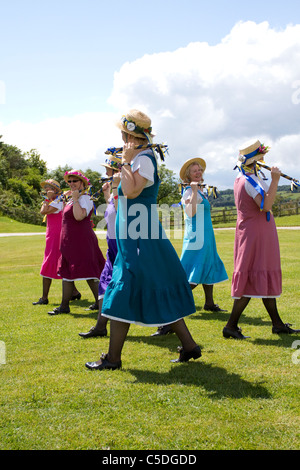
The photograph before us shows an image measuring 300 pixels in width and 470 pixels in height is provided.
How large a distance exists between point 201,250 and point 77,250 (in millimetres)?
1960

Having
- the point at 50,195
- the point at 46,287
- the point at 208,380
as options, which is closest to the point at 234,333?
the point at 208,380

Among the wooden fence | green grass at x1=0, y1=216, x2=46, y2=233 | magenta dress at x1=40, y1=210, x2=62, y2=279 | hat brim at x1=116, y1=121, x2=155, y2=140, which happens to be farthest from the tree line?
hat brim at x1=116, y1=121, x2=155, y2=140

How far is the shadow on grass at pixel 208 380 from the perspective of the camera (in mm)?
3920

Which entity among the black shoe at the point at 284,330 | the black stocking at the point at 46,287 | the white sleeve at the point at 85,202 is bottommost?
the black shoe at the point at 284,330

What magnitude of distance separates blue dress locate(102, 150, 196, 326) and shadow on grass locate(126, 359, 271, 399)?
502 millimetres

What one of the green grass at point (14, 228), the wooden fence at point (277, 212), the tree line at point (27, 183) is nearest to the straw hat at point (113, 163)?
the tree line at point (27, 183)

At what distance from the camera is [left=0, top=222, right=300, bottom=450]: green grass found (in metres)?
3.18

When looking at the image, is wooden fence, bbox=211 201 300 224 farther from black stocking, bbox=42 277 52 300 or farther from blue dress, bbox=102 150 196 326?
blue dress, bbox=102 150 196 326

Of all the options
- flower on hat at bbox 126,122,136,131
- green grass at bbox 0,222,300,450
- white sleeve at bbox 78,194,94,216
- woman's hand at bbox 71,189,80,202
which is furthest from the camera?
white sleeve at bbox 78,194,94,216

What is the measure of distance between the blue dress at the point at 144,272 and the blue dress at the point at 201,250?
286cm

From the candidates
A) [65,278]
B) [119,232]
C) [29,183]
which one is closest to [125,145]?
[119,232]

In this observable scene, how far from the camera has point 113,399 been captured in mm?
3826

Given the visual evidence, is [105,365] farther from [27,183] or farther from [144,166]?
[27,183]

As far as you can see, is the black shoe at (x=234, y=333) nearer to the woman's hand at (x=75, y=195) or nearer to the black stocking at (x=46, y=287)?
the woman's hand at (x=75, y=195)
